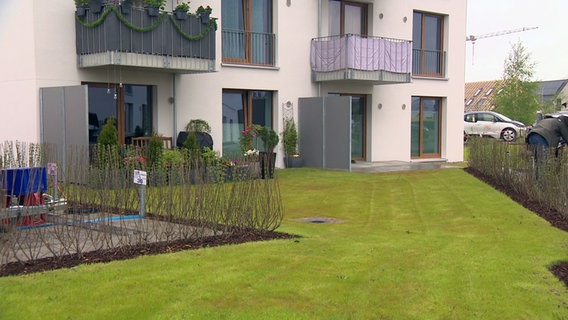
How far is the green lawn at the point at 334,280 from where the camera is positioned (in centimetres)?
541

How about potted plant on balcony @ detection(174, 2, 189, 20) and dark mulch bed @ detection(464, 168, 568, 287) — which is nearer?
dark mulch bed @ detection(464, 168, 568, 287)

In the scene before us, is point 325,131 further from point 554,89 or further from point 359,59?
point 554,89

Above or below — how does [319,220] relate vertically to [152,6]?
below

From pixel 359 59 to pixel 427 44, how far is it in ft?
19.6

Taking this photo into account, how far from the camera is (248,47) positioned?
19.2 metres

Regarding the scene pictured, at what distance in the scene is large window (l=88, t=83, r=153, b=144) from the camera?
1587cm

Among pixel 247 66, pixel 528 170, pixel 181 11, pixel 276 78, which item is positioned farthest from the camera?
pixel 276 78

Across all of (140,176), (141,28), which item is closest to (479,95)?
(141,28)

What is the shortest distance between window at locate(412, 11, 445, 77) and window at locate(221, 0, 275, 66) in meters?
6.85

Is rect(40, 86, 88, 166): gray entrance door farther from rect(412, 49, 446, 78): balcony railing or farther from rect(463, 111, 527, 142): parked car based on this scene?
rect(463, 111, 527, 142): parked car

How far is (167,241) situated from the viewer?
7.92m

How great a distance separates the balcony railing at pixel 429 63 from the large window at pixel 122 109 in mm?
11222

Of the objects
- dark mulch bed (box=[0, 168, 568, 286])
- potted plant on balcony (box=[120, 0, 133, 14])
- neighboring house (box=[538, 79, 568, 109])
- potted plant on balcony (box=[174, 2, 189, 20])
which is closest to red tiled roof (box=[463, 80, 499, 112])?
neighboring house (box=[538, 79, 568, 109])

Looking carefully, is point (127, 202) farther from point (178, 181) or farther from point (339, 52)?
point (339, 52)
